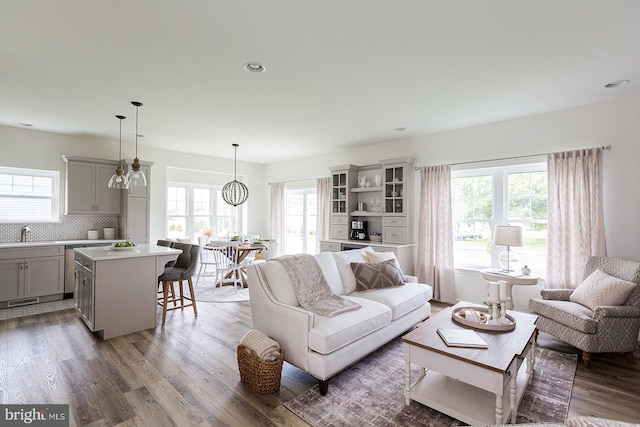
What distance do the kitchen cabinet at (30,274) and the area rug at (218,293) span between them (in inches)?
81.7

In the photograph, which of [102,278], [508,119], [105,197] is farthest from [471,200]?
[105,197]

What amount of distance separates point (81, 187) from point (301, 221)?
→ 4.26m

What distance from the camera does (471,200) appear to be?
15.7 ft

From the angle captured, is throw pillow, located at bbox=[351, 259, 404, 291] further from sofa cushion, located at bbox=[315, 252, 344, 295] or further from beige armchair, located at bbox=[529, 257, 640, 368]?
A: beige armchair, located at bbox=[529, 257, 640, 368]

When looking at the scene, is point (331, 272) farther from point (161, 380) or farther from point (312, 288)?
point (161, 380)

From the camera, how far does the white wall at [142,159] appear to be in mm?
4849

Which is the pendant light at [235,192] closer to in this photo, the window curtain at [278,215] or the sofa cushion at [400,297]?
the window curtain at [278,215]

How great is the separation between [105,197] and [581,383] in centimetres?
Answer: 688

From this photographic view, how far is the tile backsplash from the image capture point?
4844mm

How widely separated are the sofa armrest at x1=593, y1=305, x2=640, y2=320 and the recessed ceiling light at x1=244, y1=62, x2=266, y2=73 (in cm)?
379

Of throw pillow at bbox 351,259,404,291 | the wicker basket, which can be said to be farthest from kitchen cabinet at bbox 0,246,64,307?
throw pillow at bbox 351,259,404,291

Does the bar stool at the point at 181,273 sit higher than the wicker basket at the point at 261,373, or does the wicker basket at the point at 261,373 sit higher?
the bar stool at the point at 181,273

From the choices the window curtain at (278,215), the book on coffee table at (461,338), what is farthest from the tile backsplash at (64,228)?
the book on coffee table at (461,338)

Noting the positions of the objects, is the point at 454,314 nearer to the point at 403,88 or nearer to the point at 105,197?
the point at 403,88
